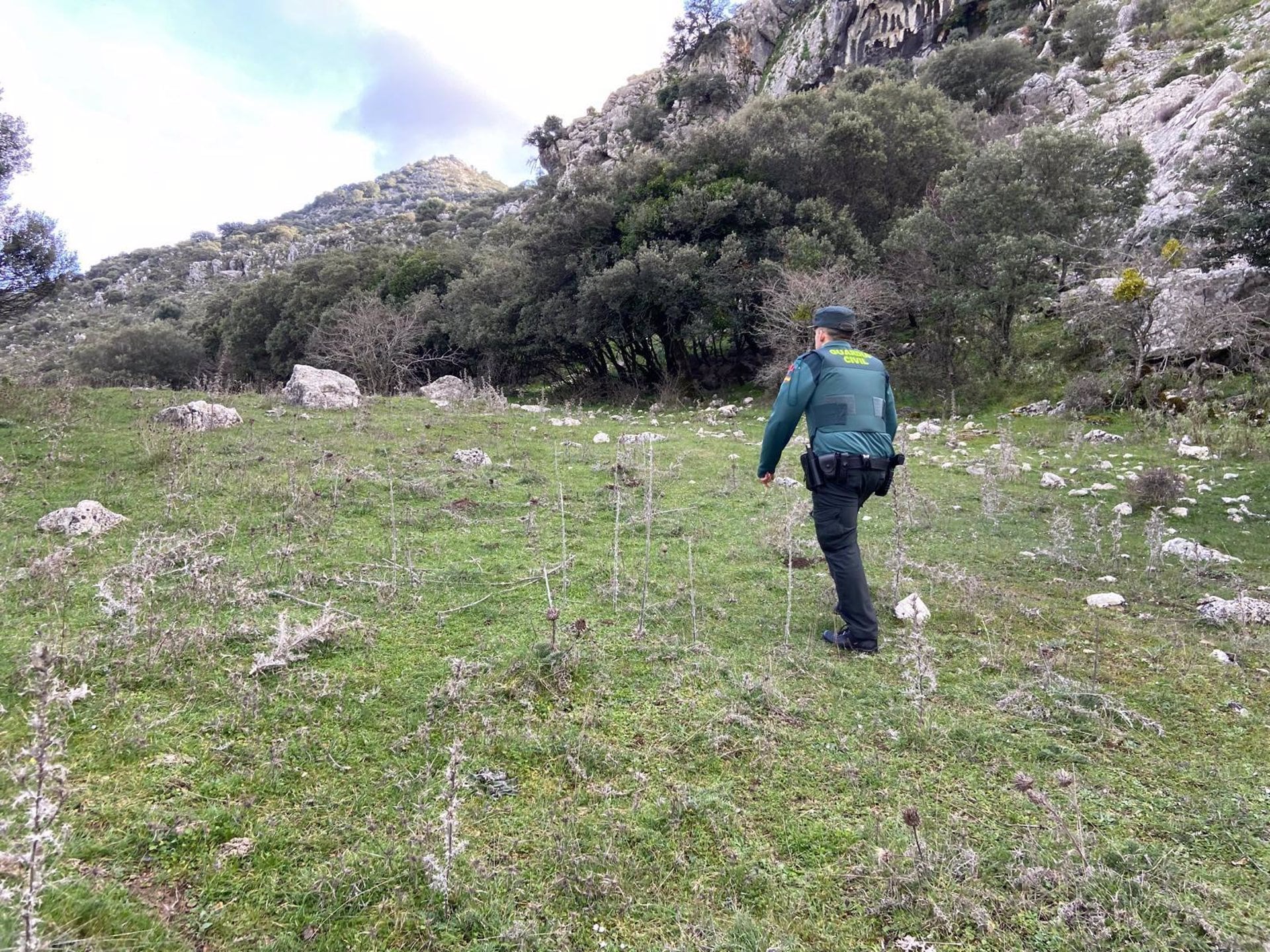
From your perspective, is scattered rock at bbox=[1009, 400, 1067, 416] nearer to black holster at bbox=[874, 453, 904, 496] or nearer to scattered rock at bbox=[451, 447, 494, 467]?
black holster at bbox=[874, 453, 904, 496]

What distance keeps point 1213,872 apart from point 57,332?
66.1 meters

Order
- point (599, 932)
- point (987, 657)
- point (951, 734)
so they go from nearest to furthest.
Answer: point (599, 932)
point (951, 734)
point (987, 657)

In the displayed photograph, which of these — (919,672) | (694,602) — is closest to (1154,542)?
(919,672)

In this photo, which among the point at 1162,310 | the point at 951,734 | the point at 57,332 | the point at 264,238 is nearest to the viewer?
the point at 951,734

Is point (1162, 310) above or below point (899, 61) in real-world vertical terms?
below

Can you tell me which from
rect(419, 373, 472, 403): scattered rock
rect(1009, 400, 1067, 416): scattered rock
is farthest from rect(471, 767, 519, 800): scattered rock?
rect(1009, 400, 1067, 416): scattered rock

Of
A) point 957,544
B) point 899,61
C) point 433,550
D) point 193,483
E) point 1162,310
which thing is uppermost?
point 899,61

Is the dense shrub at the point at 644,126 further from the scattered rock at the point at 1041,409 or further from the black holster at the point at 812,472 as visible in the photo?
the black holster at the point at 812,472

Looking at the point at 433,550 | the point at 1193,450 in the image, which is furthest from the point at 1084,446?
the point at 433,550

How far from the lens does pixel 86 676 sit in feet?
10.5

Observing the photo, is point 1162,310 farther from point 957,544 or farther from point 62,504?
point 62,504

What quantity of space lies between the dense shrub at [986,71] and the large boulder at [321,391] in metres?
35.2

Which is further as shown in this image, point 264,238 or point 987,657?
point 264,238

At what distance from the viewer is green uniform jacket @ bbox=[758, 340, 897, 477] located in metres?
4.23
